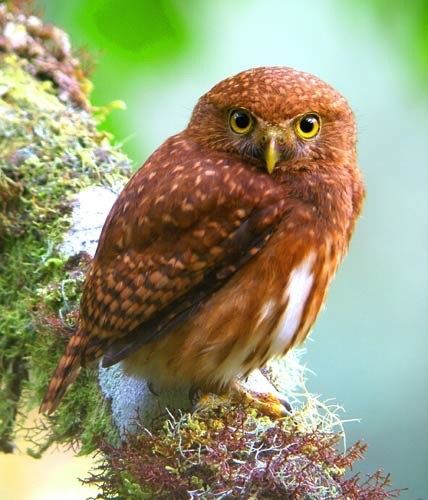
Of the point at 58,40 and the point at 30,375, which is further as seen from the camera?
the point at 58,40

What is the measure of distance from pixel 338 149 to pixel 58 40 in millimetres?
1409

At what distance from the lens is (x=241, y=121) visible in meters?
2.67

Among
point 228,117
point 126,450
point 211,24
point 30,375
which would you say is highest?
point 211,24

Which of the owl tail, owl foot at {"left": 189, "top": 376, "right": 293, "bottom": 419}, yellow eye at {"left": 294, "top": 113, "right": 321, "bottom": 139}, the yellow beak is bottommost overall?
the owl tail

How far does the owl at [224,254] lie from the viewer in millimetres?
2480

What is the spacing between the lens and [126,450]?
2164mm

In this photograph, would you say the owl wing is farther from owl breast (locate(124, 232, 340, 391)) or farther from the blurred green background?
the blurred green background

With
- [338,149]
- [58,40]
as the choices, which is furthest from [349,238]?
[58,40]

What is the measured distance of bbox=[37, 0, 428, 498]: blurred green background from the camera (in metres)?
2.11

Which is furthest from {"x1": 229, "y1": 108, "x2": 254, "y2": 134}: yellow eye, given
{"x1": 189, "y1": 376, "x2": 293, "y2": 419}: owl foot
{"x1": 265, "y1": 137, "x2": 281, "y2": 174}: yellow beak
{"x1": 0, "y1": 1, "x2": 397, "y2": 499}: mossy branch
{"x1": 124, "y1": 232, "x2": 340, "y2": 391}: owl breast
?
{"x1": 189, "y1": 376, "x2": 293, "y2": 419}: owl foot

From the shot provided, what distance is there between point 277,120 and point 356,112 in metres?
1.16

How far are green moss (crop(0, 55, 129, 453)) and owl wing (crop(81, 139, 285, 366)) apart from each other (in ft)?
0.73

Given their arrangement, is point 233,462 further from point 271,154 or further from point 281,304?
point 271,154

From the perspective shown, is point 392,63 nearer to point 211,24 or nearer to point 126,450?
point 211,24
